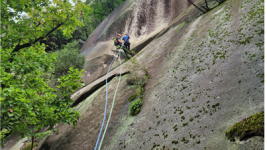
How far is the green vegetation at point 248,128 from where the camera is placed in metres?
3.01

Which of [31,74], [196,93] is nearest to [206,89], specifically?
[196,93]

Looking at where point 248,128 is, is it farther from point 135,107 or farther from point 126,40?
point 126,40

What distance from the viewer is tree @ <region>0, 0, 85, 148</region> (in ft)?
15.8

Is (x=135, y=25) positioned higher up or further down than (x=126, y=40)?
higher up

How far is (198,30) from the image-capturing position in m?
9.06

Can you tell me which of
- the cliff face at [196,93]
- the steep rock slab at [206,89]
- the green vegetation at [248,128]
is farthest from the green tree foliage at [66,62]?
the green vegetation at [248,128]

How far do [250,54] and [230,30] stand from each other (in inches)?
93.9

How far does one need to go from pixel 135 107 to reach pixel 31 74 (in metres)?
4.27

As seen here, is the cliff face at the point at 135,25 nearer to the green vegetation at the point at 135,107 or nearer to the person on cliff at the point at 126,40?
the person on cliff at the point at 126,40

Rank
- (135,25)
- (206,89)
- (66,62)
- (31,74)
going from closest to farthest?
(206,89) < (31,74) < (66,62) < (135,25)

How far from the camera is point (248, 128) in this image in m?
3.14

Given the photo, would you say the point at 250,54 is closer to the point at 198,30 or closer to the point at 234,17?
the point at 234,17

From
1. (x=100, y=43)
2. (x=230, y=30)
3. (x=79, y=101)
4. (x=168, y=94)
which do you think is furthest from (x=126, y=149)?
(x=100, y=43)

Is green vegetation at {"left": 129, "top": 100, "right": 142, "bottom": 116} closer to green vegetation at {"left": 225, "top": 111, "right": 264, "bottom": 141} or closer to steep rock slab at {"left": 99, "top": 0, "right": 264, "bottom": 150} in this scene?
steep rock slab at {"left": 99, "top": 0, "right": 264, "bottom": 150}
